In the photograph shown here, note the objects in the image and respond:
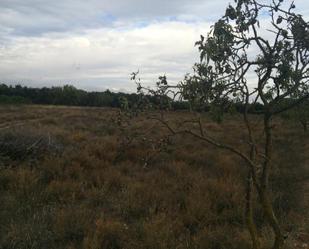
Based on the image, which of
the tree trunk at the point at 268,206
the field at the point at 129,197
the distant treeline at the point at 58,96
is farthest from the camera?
Answer: the distant treeline at the point at 58,96

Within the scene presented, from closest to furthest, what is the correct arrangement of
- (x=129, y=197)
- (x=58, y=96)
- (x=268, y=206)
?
(x=268, y=206), (x=129, y=197), (x=58, y=96)

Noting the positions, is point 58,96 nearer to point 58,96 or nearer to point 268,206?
point 58,96

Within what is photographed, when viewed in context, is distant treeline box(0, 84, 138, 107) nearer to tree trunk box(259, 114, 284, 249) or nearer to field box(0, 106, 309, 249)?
field box(0, 106, 309, 249)

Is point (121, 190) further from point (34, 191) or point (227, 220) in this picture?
point (227, 220)

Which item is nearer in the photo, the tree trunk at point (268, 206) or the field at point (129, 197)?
the tree trunk at point (268, 206)

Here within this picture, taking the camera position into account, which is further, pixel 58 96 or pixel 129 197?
pixel 58 96

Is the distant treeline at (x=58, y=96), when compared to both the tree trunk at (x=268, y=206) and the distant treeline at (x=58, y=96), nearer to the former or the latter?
the distant treeline at (x=58, y=96)

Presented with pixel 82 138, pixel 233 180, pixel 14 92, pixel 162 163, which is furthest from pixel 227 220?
pixel 14 92

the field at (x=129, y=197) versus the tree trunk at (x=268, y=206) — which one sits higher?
the tree trunk at (x=268, y=206)

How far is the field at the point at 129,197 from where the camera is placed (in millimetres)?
6343

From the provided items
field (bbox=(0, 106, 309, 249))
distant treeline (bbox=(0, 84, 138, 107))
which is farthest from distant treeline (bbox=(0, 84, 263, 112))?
field (bbox=(0, 106, 309, 249))

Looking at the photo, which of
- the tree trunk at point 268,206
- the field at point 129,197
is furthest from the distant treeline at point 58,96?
the tree trunk at point 268,206

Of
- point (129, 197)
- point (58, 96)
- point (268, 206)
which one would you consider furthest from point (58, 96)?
point (268, 206)

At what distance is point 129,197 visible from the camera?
8508 mm
